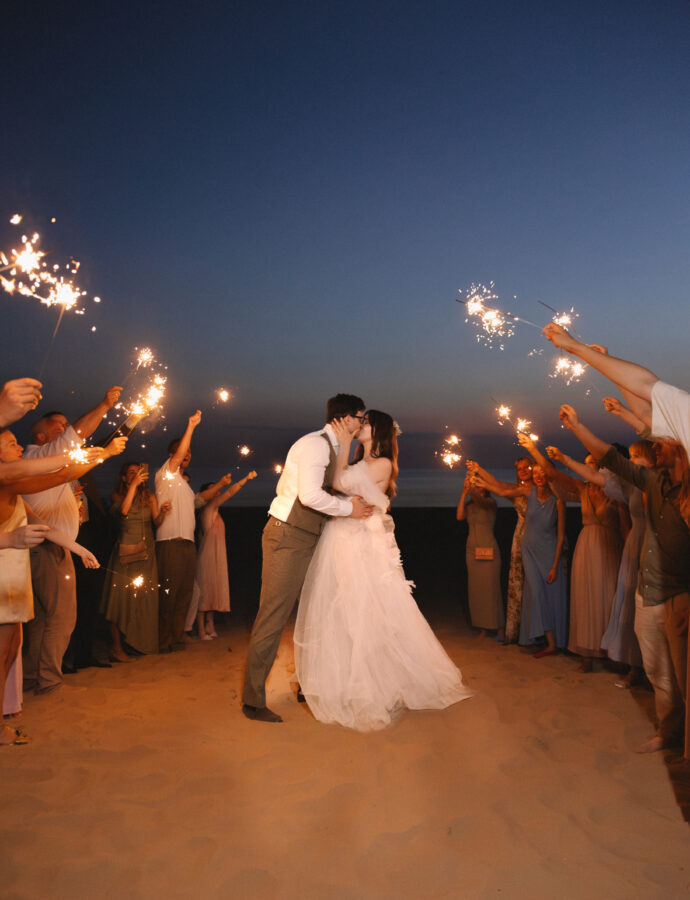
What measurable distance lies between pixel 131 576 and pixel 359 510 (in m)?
3.02

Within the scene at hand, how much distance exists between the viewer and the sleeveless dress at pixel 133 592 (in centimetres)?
663

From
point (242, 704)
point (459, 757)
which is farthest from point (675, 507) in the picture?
point (242, 704)

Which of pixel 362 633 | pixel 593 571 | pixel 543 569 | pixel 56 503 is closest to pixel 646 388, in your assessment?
pixel 362 633

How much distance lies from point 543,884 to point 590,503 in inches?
Answer: 167

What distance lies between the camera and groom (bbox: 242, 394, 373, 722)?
4.76 metres

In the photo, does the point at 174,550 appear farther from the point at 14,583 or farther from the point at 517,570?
the point at 517,570

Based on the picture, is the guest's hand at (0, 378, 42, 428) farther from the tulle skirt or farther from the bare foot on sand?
the bare foot on sand

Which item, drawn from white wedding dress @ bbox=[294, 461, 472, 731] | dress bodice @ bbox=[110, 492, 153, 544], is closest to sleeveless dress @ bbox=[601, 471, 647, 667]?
white wedding dress @ bbox=[294, 461, 472, 731]

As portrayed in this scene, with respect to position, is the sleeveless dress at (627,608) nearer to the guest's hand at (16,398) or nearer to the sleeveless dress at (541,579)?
the sleeveless dress at (541,579)

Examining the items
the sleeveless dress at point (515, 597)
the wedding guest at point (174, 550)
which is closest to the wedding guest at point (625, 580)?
the sleeveless dress at point (515, 597)

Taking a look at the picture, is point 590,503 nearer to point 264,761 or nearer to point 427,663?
point 427,663

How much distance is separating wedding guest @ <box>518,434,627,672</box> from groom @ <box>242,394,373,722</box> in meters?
2.17

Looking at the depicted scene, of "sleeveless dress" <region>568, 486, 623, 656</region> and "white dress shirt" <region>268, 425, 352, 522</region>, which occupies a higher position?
"white dress shirt" <region>268, 425, 352, 522</region>

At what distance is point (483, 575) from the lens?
7.80m
